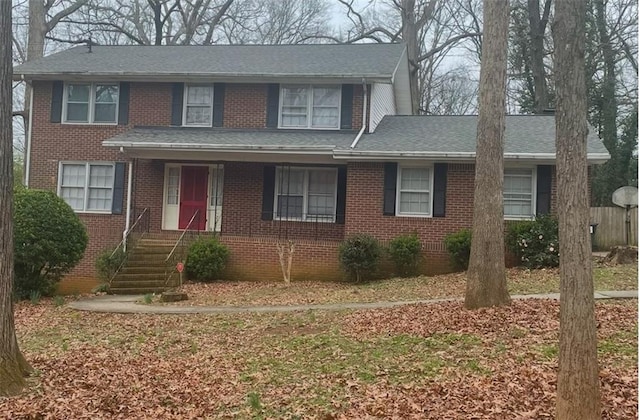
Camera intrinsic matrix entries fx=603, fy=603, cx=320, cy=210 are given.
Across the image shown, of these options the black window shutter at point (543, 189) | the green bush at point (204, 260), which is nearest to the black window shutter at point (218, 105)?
the green bush at point (204, 260)

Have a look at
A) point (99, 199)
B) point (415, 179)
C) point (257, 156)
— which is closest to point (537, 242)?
point (415, 179)

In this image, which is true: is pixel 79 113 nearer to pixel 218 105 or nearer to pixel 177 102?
pixel 177 102

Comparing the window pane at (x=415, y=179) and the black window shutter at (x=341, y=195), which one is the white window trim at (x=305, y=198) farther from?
the window pane at (x=415, y=179)

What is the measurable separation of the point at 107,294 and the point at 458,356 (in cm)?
1007

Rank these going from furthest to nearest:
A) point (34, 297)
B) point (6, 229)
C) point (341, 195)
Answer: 1. point (341, 195)
2. point (34, 297)
3. point (6, 229)

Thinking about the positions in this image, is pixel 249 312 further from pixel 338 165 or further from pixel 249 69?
pixel 249 69

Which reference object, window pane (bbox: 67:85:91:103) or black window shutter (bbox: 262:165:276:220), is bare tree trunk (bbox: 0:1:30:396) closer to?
black window shutter (bbox: 262:165:276:220)

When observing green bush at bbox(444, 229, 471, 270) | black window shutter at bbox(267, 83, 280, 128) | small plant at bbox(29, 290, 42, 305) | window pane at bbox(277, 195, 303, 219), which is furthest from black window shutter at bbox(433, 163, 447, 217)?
small plant at bbox(29, 290, 42, 305)

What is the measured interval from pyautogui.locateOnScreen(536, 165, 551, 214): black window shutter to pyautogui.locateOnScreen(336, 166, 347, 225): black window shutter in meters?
5.10

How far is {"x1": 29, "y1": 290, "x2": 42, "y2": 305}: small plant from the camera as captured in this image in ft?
42.4

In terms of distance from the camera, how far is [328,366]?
7.08m

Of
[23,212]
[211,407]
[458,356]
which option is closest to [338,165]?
[23,212]

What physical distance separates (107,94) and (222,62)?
3649 millimetres

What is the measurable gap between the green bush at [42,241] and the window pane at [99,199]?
4245mm
